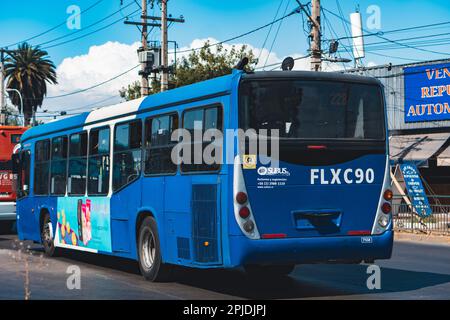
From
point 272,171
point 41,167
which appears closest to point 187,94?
point 272,171

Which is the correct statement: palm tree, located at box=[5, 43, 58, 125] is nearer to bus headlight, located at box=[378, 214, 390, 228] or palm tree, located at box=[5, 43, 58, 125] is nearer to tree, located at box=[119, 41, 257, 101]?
tree, located at box=[119, 41, 257, 101]

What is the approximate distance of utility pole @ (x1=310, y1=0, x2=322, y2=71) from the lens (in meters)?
28.5

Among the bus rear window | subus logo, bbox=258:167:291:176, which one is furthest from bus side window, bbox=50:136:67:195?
subus logo, bbox=258:167:291:176

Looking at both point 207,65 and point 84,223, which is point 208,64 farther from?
point 84,223

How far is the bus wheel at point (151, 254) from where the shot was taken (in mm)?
13305

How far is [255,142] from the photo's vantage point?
36.8ft

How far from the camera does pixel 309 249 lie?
11359 mm

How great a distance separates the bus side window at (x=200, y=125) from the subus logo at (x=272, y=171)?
2.08ft

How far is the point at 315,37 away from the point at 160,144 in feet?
54.8

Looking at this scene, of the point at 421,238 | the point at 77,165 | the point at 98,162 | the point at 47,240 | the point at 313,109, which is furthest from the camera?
the point at 421,238
